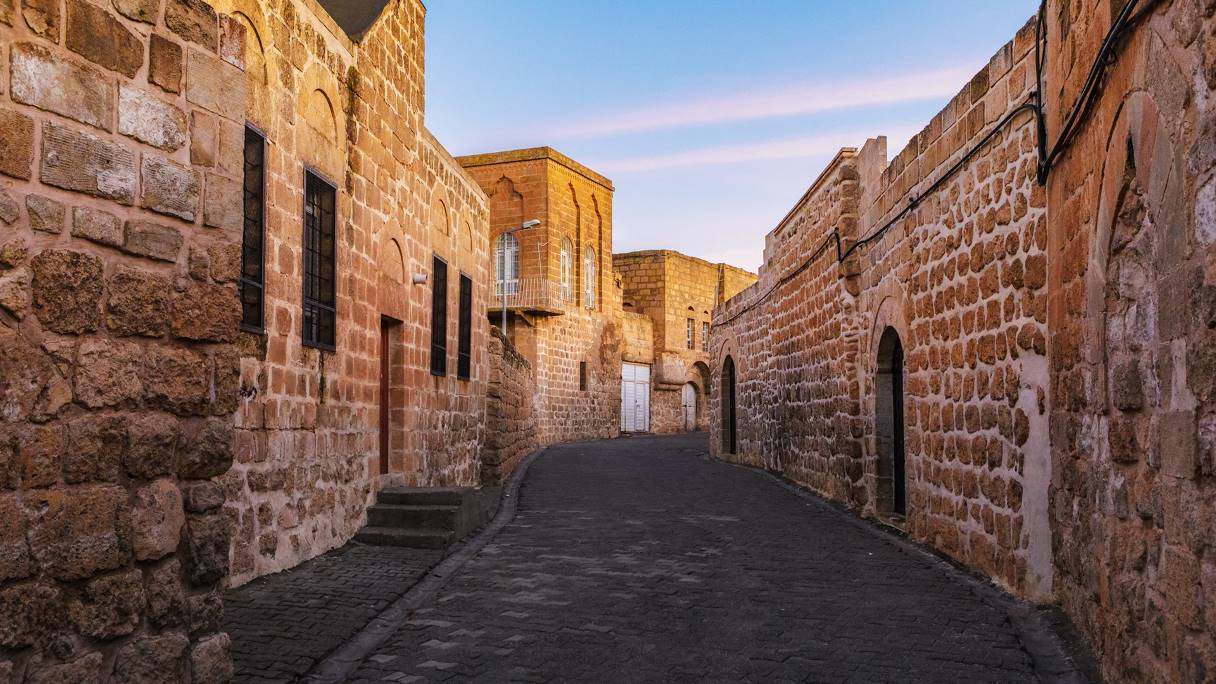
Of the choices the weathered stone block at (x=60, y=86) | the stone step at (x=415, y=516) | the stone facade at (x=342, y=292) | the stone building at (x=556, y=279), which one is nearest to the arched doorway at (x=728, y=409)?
the stone building at (x=556, y=279)

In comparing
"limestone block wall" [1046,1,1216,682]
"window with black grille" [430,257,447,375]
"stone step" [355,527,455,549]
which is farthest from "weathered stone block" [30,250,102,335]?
"window with black grille" [430,257,447,375]

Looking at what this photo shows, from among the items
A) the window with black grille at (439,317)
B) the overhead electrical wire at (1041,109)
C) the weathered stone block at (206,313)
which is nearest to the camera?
the weathered stone block at (206,313)

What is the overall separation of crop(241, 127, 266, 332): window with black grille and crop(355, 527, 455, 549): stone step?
244cm

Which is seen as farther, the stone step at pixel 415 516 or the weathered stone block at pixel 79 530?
the stone step at pixel 415 516

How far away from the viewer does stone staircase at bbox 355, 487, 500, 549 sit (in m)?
8.12

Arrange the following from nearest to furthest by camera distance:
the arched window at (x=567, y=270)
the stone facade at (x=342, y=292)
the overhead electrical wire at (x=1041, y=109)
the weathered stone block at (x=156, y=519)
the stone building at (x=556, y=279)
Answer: the weathered stone block at (x=156, y=519)
the overhead electrical wire at (x=1041, y=109)
the stone facade at (x=342, y=292)
the stone building at (x=556, y=279)
the arched window at (x=567, y=270)

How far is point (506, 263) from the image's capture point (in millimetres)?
29703

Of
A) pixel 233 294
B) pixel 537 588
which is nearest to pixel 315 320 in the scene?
pixel 537 588

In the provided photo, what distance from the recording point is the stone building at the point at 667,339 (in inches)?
1387

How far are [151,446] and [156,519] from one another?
258mm

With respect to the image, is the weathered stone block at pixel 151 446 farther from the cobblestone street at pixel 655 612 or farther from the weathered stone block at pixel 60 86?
the cobblestone street at pixel 655 612

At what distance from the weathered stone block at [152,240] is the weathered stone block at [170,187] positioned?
0.07m

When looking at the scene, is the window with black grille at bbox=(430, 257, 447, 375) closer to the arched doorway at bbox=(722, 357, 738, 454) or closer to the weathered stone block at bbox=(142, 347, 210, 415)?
the weathered stone block at bbox=(142, 347, 210, 415)

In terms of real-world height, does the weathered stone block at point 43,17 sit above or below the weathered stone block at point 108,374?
above
